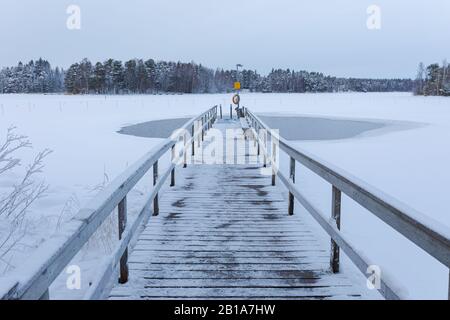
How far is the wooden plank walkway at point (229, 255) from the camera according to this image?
3.59 m

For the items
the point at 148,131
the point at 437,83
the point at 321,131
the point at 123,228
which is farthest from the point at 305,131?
the point at 437,83

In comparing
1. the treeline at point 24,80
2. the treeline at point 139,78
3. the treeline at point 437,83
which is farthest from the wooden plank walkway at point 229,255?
the treeline at point 24,80

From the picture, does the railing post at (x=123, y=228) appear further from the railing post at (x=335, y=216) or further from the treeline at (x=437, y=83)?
the treeline at (x=437, y=83)

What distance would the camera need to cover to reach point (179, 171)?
31.6 feet

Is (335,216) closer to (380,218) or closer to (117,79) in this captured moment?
(380,218)

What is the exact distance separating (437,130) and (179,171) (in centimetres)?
1809

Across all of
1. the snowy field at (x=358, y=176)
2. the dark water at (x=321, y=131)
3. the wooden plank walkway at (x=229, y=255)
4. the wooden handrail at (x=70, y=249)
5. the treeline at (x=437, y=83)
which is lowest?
the snowy field at (x=358, y=176)

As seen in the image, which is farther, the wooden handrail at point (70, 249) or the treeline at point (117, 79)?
the treeline at point (117, 79)

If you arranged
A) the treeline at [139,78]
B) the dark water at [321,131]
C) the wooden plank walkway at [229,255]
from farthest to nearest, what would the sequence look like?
1. the treeline at [139,78]
2. the dark water at [321,131]
3. the wooden plank walkway at [229,255]

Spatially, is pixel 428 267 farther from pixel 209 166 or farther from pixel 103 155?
pixel 103 155

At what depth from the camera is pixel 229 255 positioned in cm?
443

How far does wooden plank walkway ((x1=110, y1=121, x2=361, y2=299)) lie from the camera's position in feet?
11.8

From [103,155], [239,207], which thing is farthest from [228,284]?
[103,155]

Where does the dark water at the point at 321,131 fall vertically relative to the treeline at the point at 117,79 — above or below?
below
